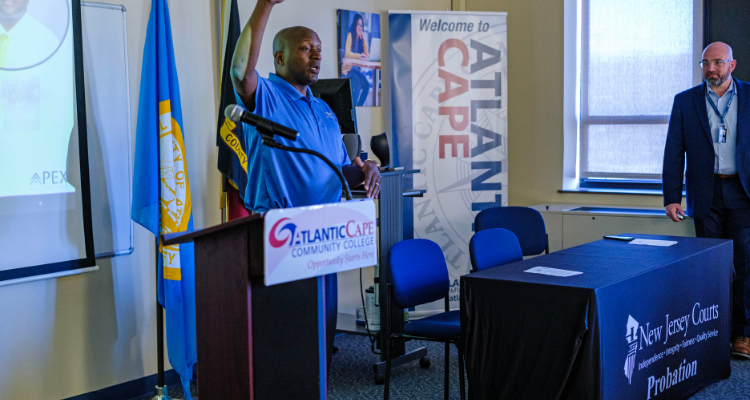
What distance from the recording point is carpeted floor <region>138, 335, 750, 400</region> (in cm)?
329

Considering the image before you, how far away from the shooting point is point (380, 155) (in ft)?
11.5

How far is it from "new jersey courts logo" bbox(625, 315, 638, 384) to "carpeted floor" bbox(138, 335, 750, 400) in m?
0.82

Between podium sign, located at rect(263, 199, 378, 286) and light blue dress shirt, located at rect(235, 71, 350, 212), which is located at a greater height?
light blue dress shirt, located at rect(235, 71, 350, 212)

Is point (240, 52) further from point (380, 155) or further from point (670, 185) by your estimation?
point (670, 185)

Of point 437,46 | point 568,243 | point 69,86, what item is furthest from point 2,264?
point 568,243

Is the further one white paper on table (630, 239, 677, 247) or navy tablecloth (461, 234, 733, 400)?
white paper on table (630, 239, 677, 247)

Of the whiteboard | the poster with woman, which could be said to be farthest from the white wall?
the poster with woman

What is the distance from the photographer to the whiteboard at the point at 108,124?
3.19 m

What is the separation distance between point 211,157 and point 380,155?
3.26 feet

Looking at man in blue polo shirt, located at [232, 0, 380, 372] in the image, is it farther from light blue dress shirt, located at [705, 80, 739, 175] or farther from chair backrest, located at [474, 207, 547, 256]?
light blue dress shirt, located at [705, 80, 739, 175]

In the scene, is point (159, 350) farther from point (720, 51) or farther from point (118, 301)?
point (720, 51)

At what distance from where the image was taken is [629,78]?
495 centimetres

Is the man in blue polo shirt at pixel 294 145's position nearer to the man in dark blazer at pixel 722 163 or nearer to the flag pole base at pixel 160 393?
the flag pole base at pixel 160 393

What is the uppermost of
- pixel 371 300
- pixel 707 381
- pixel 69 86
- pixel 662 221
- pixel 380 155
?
pixel 69 86
